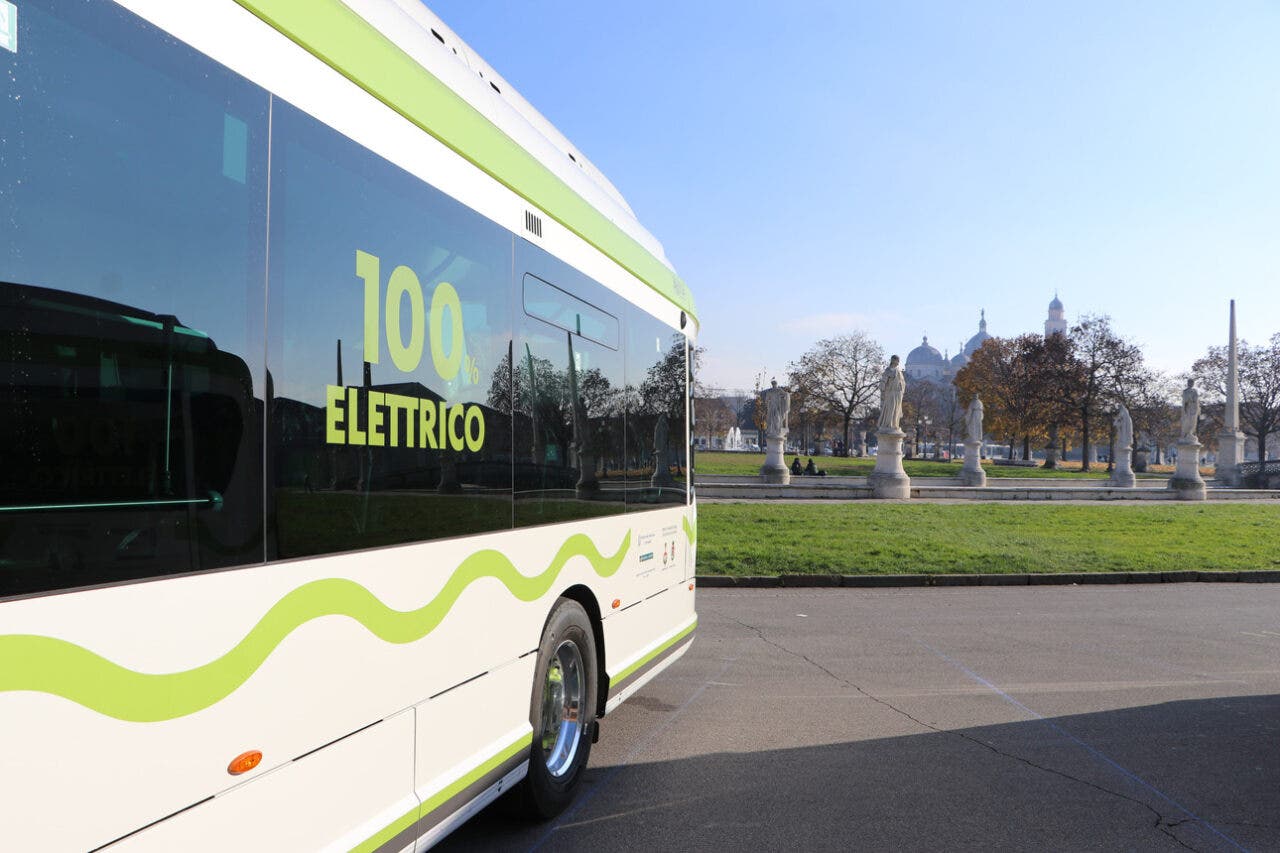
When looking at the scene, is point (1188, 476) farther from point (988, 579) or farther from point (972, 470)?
point (988, 579)

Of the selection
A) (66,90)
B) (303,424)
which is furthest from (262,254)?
(66,90)

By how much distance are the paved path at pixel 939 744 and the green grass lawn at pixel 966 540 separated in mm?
4190

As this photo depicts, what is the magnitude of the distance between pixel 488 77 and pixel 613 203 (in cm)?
135

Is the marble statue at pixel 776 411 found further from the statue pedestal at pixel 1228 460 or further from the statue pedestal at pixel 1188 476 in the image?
the statue pedestal at pixel 1228 460

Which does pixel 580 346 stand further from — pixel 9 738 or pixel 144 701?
pixel 9 738

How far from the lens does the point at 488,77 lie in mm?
5430

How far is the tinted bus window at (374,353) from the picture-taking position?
2.86 meters

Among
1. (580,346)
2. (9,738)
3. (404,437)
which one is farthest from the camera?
(580,346)

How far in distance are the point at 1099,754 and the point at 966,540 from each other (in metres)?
12.6

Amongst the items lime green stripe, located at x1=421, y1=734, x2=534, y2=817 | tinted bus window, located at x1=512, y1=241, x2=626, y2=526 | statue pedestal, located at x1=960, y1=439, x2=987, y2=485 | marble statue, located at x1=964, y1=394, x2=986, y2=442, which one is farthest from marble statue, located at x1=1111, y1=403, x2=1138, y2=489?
lime green stripe, located at x1=421, y1=734, x2=534, y2=817

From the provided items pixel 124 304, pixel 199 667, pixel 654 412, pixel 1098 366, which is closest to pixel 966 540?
pixel 654 412

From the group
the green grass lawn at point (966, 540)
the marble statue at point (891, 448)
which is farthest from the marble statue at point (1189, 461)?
the marble statue at point (891, 448)

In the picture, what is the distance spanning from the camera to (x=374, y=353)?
3.24m

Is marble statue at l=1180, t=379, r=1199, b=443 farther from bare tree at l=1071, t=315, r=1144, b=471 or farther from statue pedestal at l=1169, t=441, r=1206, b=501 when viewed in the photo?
bare tree at l=1071, t=315, r=1144, b=471
